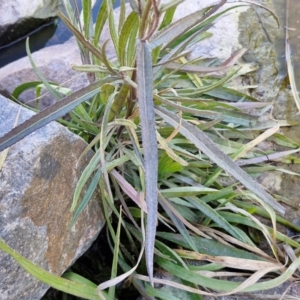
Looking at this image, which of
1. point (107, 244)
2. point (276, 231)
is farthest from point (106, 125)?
point (276, 231)

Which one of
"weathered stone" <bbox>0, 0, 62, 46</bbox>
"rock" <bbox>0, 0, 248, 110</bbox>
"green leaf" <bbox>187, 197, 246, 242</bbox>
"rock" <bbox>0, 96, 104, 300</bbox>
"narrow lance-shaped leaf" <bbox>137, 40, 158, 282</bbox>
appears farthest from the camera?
"weathered stone" <bbox>0, 0, 62, 46</bbox>

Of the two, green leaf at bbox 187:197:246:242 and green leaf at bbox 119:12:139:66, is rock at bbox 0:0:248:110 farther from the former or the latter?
green leaf at bbox 187:197:246:242

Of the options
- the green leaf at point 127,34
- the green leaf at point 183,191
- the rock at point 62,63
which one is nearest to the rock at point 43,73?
the rock at point 62,63

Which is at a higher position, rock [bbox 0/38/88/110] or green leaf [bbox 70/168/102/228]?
rock [bbox 0/38/88/110]

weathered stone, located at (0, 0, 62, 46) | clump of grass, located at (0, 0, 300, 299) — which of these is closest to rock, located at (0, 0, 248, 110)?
clump of grass, located at (0, 0, 300, 299)

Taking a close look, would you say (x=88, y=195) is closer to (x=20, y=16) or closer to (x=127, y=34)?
(x=127, y=34)

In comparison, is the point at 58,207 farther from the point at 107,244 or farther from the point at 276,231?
the point at 276,231

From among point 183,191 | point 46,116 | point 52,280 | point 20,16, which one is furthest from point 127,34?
point 20,16

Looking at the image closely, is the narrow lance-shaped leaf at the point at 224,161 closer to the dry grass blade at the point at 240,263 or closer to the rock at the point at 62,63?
the dry grass blade at the point at 240,263
